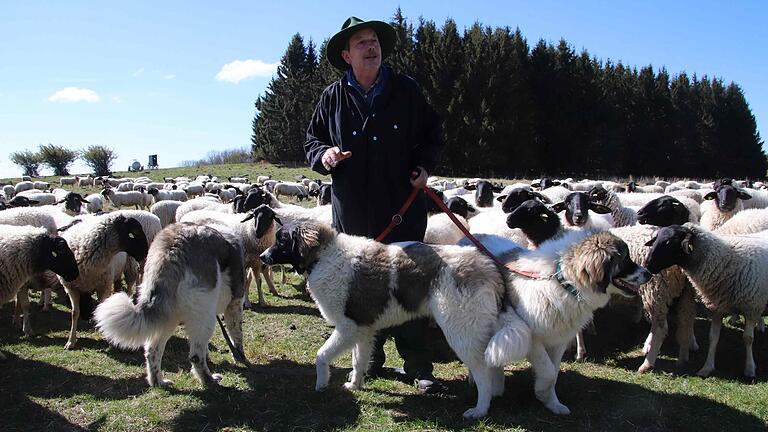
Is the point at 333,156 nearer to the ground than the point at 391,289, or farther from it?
farther from it

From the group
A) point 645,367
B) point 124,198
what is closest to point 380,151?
Answer: point 645,367

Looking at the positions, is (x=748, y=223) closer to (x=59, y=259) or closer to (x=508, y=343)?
(x=508, y=343)

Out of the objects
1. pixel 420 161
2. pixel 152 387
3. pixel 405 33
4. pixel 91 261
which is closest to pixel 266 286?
pixel 91 261

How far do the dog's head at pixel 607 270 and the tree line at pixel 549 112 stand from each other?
116 feet

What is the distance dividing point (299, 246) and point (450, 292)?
55.5 inches

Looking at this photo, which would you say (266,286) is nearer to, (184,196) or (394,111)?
(394,111)

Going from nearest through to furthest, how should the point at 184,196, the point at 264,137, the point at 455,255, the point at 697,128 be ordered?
the point at 455,255
the point at 184,196
the point at 697,128
the point at 264,137

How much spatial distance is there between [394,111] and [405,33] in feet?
144

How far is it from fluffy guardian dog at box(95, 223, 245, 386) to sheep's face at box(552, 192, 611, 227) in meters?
4.74

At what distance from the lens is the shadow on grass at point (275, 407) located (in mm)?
4355

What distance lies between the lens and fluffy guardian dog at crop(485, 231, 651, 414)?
4141 mm

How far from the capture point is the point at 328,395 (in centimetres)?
479

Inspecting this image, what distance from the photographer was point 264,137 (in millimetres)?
58938

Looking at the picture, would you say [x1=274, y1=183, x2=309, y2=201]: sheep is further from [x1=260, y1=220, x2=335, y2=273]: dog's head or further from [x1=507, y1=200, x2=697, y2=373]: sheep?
[x1=260, y1=220, x2=335, y2=273]: dog's head
